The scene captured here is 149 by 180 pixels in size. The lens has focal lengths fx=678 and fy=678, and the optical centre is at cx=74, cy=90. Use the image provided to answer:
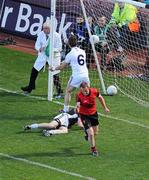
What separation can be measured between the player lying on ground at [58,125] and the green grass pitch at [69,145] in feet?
0.56

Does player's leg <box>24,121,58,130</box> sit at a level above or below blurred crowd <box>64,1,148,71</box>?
below

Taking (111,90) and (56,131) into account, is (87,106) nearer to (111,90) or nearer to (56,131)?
(56,131)

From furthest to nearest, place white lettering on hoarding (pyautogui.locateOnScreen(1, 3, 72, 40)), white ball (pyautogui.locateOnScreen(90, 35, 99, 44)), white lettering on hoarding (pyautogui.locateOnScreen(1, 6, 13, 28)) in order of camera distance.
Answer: white lettering on hoarding (pyautogui.locateOnScreen(1, 6, 13, 28)) → white lettering on hoarding (pyautogui.locateOnScreen(1, 3, 72, 40)) → white ball (pyautogui.locateOnScreen(90, 35, 99, 44))

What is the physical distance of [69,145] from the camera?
14.6 metres

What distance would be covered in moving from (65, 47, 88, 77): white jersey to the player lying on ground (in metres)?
1.24

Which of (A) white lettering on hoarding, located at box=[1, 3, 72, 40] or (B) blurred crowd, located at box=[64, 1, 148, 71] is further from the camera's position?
(A) white lettering on hoarding, located at box=[1, 3, 72, 40]

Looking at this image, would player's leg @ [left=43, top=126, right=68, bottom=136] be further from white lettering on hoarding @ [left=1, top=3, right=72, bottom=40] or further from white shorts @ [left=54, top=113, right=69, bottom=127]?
white lettering on hoarding @ [left=1, top=3, right=72, bottom=40]

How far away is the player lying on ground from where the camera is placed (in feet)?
50.6

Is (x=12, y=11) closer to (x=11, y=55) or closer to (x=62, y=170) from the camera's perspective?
(x=11, y=55)

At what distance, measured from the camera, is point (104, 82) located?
20.7 meters

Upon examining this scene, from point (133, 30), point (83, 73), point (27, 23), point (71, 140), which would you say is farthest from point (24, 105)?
point (27, 23)

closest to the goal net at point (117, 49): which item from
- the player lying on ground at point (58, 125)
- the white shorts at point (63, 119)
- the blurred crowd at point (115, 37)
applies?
the blurred crowd at point (115, 37)

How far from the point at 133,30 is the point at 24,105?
15.5 feet

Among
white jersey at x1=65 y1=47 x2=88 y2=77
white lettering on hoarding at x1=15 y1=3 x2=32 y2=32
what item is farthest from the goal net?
white lettering on hoarding at x1=15 y1=3 x2=32 y2=32
